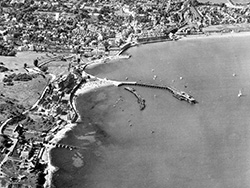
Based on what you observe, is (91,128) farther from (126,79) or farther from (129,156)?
(126,79)

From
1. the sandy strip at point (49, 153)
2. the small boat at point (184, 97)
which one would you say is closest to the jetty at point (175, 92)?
the small boat at point (184, 97)

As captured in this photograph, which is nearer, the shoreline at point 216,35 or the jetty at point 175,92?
the jetty at point 175,92

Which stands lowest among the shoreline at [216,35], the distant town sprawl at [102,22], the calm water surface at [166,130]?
the calm water surface at [166,130]

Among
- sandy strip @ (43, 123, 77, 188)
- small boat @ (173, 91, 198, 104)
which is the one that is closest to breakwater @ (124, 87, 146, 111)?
small boat @ (173, 91, 198, 104)

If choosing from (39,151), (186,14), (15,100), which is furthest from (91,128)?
(186,14)

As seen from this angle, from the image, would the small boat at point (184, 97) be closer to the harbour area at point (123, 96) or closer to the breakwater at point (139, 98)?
the harbour area at point (123, 96)

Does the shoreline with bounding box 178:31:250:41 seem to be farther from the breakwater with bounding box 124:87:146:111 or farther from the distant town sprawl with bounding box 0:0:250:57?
the breakwater with bounding box 124:87:146:111
